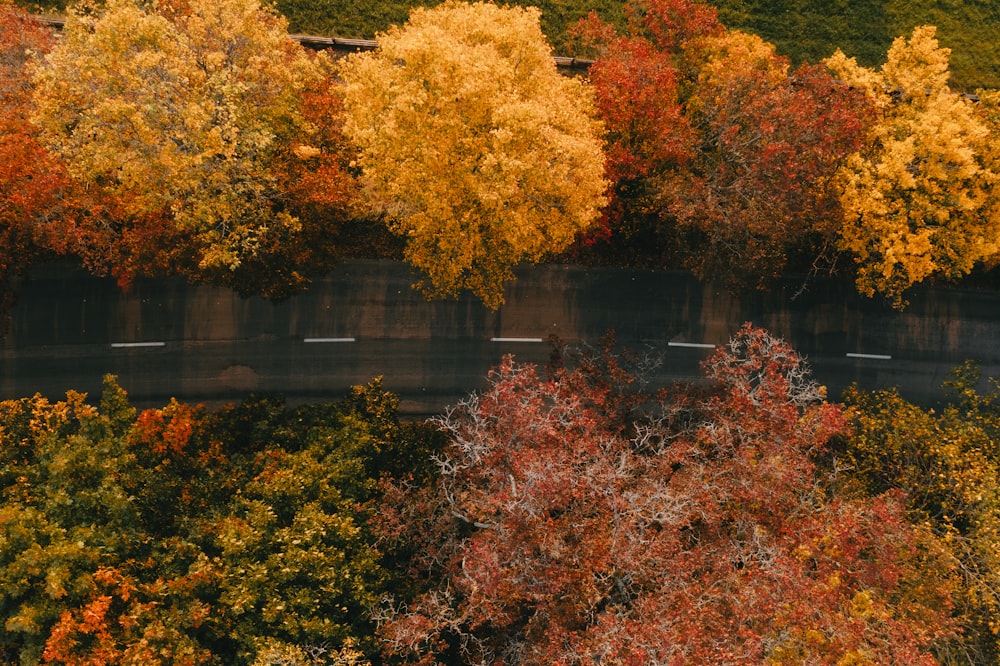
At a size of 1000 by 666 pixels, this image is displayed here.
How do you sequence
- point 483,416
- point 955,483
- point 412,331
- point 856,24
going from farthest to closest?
point 856,24 → point 412,331 → point 955,483 → point 483,416

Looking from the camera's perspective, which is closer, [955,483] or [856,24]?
[955,483]

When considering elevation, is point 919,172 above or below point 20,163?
above

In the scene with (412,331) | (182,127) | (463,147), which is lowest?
(412,331)

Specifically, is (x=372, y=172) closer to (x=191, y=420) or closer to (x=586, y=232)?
(x=586, y=232)

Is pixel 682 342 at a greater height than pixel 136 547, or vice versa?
pixel 682 342

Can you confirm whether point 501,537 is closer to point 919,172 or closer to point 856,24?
point 919,172

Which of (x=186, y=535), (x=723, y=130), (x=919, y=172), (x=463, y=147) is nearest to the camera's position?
(x=463, y=147)

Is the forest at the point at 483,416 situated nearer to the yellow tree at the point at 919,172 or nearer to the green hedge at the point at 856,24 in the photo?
the yellow tree at the point at 919,172

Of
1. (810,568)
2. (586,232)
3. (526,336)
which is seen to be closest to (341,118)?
(586,232)

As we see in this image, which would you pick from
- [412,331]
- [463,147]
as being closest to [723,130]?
[463,147]
